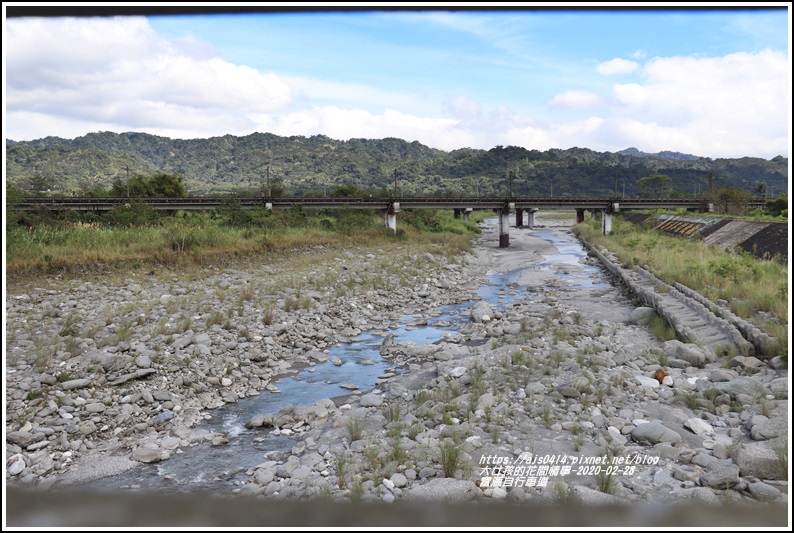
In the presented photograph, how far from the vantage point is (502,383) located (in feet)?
28.8

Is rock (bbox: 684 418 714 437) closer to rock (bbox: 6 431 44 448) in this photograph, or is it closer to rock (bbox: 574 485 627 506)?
rock (bbox: 574 485 627 506)

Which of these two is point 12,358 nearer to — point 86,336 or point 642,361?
point 86,336

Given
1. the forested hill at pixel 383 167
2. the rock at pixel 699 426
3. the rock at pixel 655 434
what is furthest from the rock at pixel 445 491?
the forested hill at pixel 383 167

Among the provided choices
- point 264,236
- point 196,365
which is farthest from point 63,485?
point 264,236

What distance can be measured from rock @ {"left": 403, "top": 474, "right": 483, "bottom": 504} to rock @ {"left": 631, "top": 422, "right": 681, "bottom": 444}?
8.06 ft

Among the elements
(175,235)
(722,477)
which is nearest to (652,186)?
(175,235)

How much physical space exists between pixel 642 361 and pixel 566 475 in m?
5.05

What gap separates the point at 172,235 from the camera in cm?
2242

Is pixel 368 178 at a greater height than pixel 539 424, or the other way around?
pixel 368 178

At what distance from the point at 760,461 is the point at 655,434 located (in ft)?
3.85

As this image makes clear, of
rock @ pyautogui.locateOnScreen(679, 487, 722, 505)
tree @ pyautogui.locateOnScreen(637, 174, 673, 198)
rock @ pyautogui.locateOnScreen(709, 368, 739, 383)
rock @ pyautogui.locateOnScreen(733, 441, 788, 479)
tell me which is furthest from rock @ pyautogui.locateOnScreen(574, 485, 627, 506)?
tree @ pyautogui.locateOnScreen(637, 174, 673, 198)

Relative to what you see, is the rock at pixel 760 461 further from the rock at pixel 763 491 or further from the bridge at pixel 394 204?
the bridge at pixel 394 204

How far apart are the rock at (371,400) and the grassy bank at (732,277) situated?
695cm

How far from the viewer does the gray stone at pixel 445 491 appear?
199 inches
